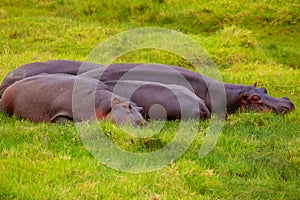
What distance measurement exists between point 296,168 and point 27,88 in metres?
3.54

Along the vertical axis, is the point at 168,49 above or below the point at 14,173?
below

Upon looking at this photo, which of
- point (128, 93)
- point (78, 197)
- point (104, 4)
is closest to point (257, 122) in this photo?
point (128, 93)

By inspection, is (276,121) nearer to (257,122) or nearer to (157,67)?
(257,122)

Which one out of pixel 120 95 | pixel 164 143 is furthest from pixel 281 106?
pixel 164 143

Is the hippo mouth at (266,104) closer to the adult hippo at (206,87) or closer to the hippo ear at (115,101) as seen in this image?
the adult hippo at (206,87)

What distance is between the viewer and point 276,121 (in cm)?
816

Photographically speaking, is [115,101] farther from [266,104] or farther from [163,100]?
[266,104]

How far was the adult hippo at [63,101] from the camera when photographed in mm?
7248

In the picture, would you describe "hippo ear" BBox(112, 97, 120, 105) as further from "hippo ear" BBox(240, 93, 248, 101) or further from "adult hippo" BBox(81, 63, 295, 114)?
"hippo ear" BBox(240, 93, 248, 101)

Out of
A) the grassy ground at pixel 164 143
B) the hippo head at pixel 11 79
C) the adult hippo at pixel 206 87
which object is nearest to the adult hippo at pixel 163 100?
the grassy ground at pixel 164 143

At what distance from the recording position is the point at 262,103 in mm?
8930

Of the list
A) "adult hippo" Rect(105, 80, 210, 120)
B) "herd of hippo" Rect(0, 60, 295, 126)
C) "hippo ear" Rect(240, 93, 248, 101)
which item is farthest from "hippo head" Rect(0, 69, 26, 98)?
"hippo ear" Rect(240, 93, 248, 101)

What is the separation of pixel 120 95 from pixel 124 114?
1.31 metres

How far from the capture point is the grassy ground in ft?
17.4
